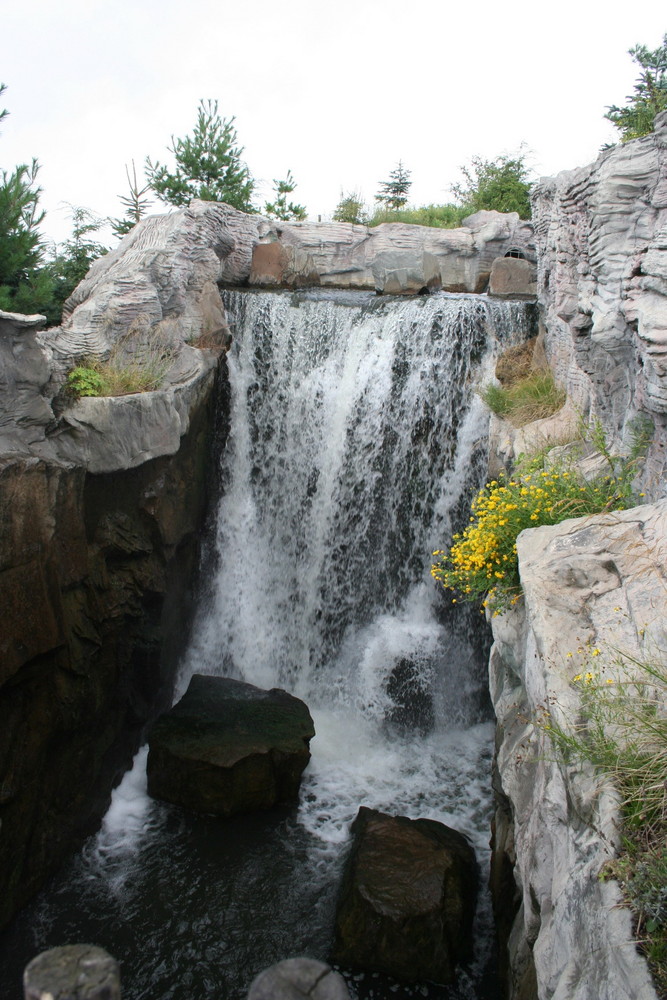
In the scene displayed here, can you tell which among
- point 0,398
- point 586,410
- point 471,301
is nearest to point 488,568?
point 586,410

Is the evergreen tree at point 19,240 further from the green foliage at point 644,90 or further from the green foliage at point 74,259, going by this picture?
the green foliage at point 644,90

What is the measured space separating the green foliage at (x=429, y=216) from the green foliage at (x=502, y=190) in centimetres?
28

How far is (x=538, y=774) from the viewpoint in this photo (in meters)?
3.61

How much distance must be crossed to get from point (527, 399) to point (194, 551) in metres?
4.16

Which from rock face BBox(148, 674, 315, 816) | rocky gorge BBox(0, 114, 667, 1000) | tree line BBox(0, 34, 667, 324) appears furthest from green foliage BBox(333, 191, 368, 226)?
rock face BBox(148, 674, 315, 816)

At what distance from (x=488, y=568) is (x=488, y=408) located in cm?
346

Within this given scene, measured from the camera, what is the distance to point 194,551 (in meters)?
8.33

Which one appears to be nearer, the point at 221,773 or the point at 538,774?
the point at 538,774

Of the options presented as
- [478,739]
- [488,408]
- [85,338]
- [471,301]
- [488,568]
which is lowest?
[478,739]

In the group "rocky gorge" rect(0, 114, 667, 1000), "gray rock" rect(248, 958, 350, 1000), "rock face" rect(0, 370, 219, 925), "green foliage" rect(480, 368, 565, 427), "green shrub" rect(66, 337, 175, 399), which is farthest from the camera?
"green foliage" rect(480, 368, 565, 427)

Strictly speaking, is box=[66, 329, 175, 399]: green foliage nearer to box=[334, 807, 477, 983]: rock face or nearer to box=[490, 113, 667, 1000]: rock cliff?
box=[490, 113, 667, 1000]: rock cliff

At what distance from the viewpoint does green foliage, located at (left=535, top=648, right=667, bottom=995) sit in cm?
230

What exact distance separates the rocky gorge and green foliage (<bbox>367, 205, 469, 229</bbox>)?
20.1 ft

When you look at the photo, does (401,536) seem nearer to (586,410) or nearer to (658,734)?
(586,410)
